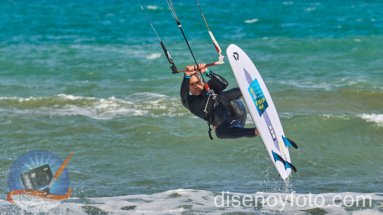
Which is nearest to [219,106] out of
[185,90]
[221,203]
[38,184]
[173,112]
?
[185,90]

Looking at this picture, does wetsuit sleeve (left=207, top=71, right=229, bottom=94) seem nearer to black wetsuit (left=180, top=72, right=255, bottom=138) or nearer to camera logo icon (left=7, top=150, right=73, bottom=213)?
black wetsuit (left=180, top=72, right=255, bottom=138)

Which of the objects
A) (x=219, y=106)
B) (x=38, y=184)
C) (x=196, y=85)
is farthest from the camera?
(x=38, y=184)

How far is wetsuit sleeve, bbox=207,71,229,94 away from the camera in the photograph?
9141mm

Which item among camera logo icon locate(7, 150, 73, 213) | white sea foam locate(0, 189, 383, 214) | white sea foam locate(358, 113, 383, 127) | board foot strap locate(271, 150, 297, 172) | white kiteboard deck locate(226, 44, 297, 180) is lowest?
white sea foam locate(358, 113, 383, 127)

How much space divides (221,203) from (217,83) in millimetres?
1686

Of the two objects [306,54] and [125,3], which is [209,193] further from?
[125,3]

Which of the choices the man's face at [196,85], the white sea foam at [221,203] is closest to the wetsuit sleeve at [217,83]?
the man's face at [196,85]

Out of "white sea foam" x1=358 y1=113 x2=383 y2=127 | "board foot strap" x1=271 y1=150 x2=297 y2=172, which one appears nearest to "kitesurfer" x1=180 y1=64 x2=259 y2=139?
"board foot strap" x1=271 y1=150 x2=297 y2=172

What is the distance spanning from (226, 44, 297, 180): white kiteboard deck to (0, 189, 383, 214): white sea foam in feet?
2.37

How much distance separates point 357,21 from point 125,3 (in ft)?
51.9

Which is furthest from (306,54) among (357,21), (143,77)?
(357,21)

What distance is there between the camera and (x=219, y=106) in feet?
29.8

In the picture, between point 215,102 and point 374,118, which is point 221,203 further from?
point 374,118

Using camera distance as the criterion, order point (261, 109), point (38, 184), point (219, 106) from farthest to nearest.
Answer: point (38, 184) → point (219, 106) → point (261, 109)
